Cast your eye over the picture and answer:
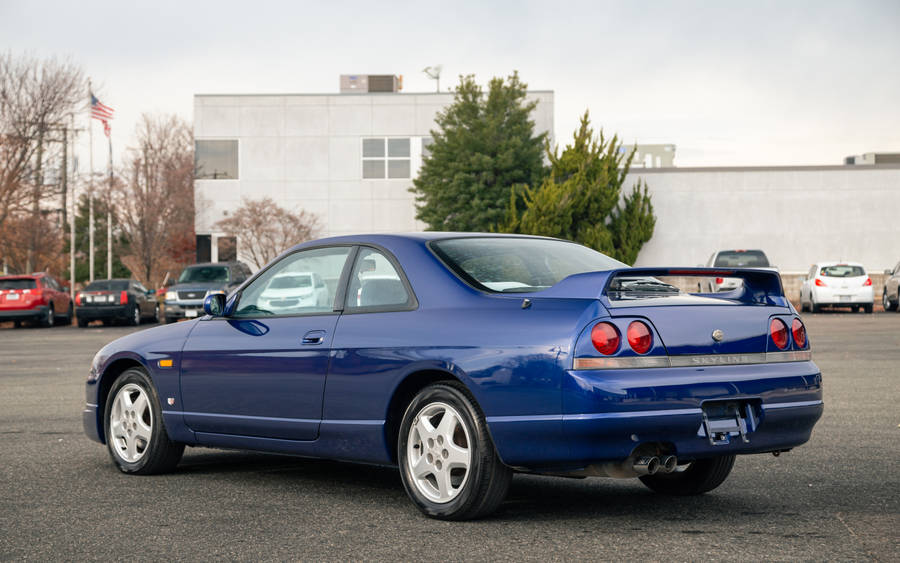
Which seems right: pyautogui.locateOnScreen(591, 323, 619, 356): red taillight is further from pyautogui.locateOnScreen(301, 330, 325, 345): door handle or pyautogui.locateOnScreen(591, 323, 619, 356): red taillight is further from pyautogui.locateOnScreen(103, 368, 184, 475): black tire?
pyautogui.locateOnScreen(103, 368, 184, 475): black tire

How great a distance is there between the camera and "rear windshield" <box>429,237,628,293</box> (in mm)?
6148

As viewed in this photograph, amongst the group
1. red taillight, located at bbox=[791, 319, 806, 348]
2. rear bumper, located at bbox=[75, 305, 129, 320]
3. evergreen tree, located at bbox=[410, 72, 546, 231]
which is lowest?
rear bumper, located at bbox=[75, 305, 129, 320]

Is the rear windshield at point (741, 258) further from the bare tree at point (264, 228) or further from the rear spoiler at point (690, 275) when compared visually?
the rear spoiler at point (690, 275)

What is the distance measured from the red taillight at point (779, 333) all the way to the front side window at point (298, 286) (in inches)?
94.8

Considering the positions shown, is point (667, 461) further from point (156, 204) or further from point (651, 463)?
point (156, 204)

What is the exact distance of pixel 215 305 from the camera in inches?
Result: 287

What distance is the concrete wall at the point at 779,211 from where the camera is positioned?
153 feet

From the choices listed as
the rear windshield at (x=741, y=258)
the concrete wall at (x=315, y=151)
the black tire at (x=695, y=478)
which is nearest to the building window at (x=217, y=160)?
the concrete wall at (x=315, y=151)

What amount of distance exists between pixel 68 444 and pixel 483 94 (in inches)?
1571

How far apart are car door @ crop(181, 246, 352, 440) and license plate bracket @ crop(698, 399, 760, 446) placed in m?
2.10

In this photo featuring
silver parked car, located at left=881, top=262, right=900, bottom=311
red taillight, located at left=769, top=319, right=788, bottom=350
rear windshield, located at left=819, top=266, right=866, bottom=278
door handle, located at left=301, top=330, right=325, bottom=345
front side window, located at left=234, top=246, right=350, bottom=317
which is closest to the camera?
red taillight, located at left=769, top=319, right=788, bottom=350

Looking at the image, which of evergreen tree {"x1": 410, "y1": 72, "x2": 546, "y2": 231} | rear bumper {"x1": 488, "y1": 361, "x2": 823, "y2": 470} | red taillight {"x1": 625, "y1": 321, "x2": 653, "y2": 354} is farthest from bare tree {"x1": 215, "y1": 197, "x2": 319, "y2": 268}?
red taillight {"x1": 625, "y1": 321, "x2": 653, "y2": 354}

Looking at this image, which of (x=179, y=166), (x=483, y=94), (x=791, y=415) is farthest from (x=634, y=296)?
(x=179, y=166)

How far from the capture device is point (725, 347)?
Answer: 5.72 meters
